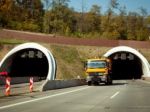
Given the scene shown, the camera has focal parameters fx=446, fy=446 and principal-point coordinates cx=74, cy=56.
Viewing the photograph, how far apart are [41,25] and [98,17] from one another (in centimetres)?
2409

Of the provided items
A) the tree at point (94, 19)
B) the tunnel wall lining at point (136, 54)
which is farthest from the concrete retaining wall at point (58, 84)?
the tree at point (94, 19)

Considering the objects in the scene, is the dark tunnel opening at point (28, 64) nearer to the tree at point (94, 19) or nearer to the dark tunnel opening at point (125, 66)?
the dark tunnel opening at point (125, 66)

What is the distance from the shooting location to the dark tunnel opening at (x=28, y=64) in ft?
220

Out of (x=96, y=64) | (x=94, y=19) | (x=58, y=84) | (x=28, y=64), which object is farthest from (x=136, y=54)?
(x=94, y=19)

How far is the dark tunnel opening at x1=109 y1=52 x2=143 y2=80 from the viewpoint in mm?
79588

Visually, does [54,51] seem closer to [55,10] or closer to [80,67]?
[80,67]

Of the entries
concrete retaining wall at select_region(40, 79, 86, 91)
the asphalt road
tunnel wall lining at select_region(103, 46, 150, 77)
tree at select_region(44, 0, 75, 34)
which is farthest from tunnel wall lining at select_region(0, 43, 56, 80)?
tree at select_region(44, 0, 75, 34)

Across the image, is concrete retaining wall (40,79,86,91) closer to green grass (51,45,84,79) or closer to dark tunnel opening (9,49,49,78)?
green grass (51,45,84,79)

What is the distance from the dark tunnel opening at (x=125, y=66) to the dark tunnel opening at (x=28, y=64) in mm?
12446

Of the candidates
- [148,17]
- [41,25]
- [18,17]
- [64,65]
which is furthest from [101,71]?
[148,17]

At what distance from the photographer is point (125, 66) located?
A: 86375 mm

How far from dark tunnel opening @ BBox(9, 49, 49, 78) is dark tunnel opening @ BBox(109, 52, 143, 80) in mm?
12446

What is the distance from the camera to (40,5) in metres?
127

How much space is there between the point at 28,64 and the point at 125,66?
2140 cm
